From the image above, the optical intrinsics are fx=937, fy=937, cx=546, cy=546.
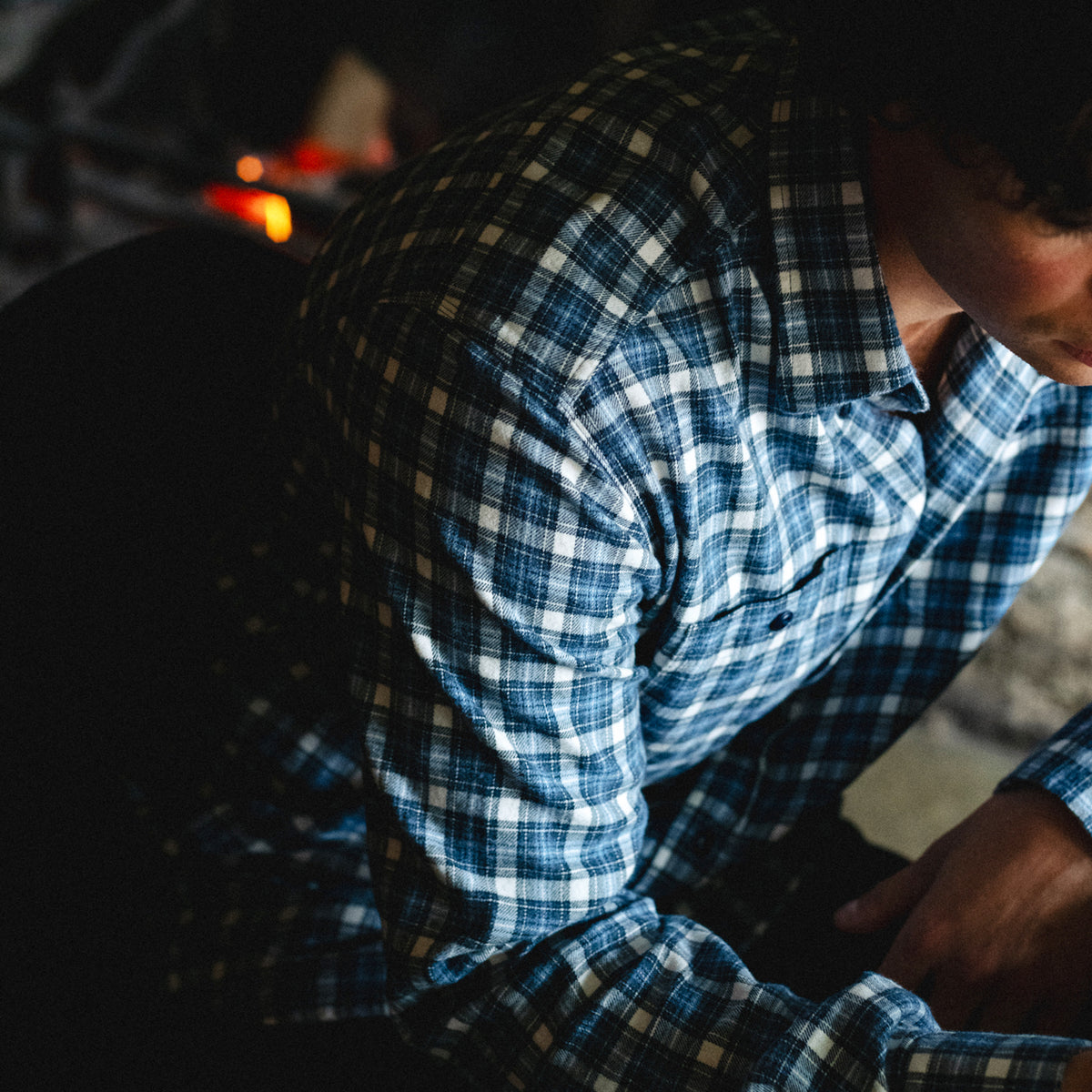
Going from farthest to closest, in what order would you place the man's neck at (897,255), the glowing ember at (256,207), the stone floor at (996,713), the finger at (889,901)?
the glowing ember at (256,207), the stone floor at (996,713), the finger at (889,901), the man's neck at (897,255)

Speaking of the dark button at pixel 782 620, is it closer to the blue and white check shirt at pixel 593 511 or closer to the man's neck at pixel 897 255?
the blue and white check shirt at pixel 593 511

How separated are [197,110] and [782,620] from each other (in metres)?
2.65

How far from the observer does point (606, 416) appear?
0.61 m

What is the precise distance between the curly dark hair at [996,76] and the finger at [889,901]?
59 centimetres

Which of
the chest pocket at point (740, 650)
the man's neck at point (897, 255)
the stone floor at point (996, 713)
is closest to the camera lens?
the man's neck at point (897, 255)

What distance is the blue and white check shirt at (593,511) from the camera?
60cm

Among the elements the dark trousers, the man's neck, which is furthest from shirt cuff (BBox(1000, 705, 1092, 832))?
the man's neck

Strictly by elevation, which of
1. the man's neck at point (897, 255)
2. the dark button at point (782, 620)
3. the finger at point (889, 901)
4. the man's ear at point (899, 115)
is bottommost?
the finger at point (889, 901)

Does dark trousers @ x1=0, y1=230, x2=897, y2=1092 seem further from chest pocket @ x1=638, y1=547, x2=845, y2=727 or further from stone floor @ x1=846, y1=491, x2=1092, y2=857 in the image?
stone floor @ x1=846, y1=491, x2=1092, y2=857

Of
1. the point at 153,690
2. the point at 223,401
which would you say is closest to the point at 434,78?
the point at 223,401

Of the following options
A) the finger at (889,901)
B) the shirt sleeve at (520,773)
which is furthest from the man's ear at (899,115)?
the finger at (889,901)

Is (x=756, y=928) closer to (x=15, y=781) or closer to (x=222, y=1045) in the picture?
(x=222, y=1045)

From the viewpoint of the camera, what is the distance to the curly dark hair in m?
0.51

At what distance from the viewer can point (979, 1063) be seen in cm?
60
